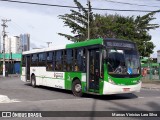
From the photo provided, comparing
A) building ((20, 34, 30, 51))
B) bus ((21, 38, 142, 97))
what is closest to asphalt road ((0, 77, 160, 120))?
bus ((21, 38, 142, 97))

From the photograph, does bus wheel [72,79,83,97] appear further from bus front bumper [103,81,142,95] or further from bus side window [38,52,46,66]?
bus side window [38,52,46,66]

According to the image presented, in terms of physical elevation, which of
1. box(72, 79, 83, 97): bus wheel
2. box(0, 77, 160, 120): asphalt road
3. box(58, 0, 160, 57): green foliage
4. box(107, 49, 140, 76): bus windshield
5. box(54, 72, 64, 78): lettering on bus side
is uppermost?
box(58, 0, 160, 57): green foliage

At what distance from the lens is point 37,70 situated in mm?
23453

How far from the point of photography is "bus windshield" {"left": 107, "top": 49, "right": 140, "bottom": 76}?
1551 centimetres

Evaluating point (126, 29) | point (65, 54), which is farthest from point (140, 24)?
point (65, 54)

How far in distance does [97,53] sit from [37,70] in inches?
334

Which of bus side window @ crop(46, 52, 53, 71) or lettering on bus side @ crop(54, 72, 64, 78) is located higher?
bus side window @ crop(46, 52, 53, 71)

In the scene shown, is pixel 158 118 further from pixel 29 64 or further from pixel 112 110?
pixel 29 64

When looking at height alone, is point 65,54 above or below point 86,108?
above

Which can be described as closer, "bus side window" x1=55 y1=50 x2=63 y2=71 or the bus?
the bus

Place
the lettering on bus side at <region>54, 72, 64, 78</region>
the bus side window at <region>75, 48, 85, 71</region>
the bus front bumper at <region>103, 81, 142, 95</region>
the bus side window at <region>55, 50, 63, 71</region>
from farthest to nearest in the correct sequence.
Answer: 1. the bus side window at <region>55, 50, 63, 71</region>
2. the lettering on bus side at <region>54, 72, 64, 78</region>
3. the bus side window at <region>75, 48, 85, 71</region>
4. the bus front bumper at <region>103, 81, 142, 95</region>

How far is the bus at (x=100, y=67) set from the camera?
50.7ft

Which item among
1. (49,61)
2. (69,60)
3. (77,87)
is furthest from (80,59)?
(49,61)

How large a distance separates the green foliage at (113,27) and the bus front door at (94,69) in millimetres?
26245
